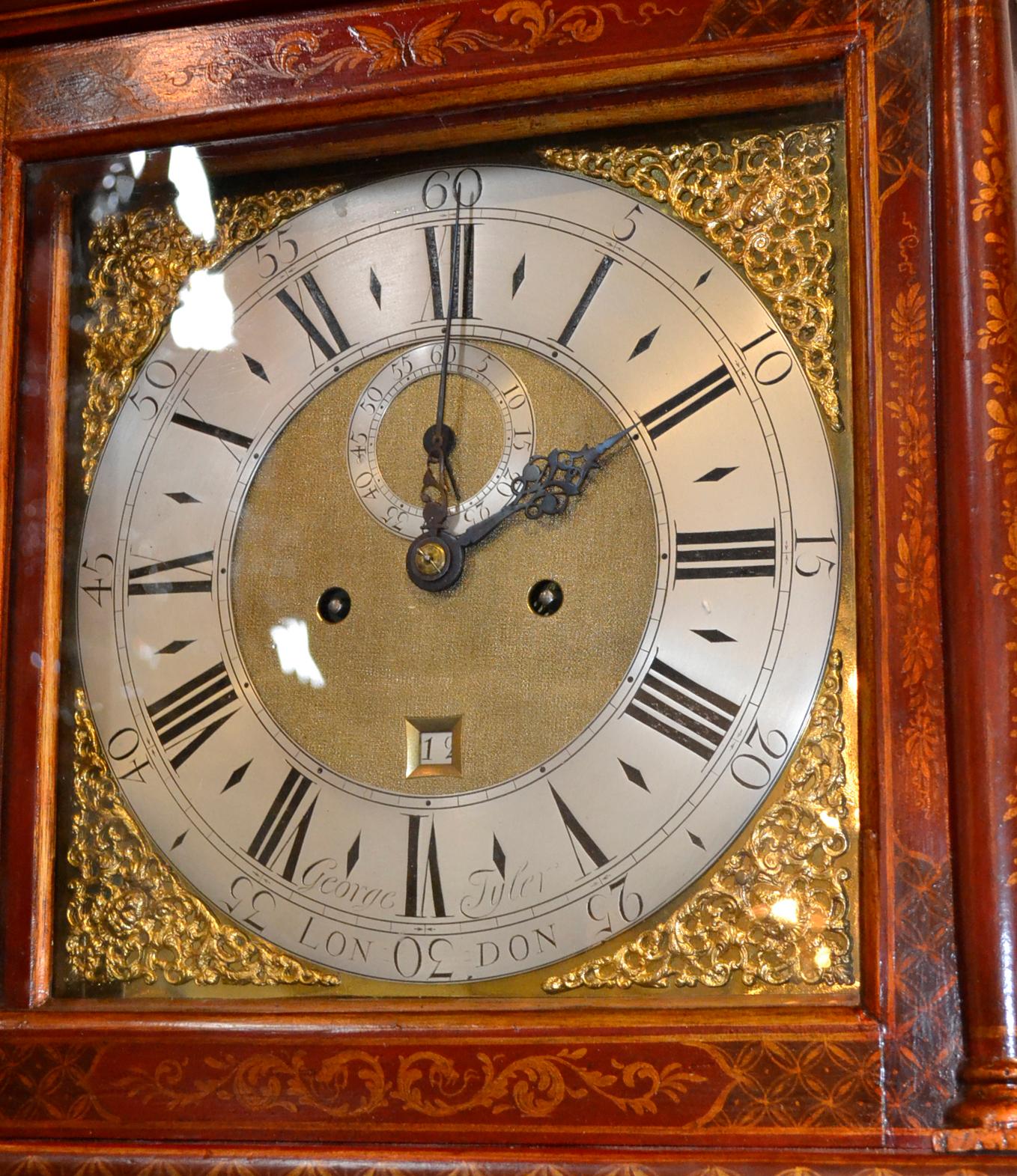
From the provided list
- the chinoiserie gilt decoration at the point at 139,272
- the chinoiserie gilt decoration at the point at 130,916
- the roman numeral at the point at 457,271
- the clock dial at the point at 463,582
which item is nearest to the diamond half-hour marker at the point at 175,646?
the clock dial at the point at 463,582

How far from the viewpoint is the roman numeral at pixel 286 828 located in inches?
66.1

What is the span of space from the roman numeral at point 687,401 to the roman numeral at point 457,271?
240 millimetres

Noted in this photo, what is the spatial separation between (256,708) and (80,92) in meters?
0.73

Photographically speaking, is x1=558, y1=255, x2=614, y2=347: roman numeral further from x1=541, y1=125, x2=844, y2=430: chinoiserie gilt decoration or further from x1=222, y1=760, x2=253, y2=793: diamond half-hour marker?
x1=222, y1=760, x2=253, y2=793: diamond half-hour marker

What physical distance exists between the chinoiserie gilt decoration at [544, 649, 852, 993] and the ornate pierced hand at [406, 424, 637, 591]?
0.32 metres

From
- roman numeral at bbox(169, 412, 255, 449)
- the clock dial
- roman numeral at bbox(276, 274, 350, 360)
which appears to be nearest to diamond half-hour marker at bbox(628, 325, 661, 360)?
the clock dial

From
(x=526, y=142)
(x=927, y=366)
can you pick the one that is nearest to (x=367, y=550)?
(x=526, y=142)

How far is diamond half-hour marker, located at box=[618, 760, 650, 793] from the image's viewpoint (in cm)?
159

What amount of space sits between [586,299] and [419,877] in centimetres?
62

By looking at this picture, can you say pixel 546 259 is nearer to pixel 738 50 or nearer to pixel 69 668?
pixel 738 50

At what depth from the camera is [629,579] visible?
1.64 meters

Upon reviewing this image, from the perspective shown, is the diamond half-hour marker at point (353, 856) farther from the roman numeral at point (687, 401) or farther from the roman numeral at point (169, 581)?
the roman numeral at point (687, 401)

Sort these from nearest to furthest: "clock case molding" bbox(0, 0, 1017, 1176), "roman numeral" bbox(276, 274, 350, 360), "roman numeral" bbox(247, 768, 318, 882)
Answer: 1. "clock case molding" bbox(0, 0, 1017, 1176)
2. "roman numeral" bbox(247, 768, 318, 882)
3. "roman numeral" bbox(276, 274, 350, 360)

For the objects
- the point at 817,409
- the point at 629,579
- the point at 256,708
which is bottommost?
the point at 256,708
